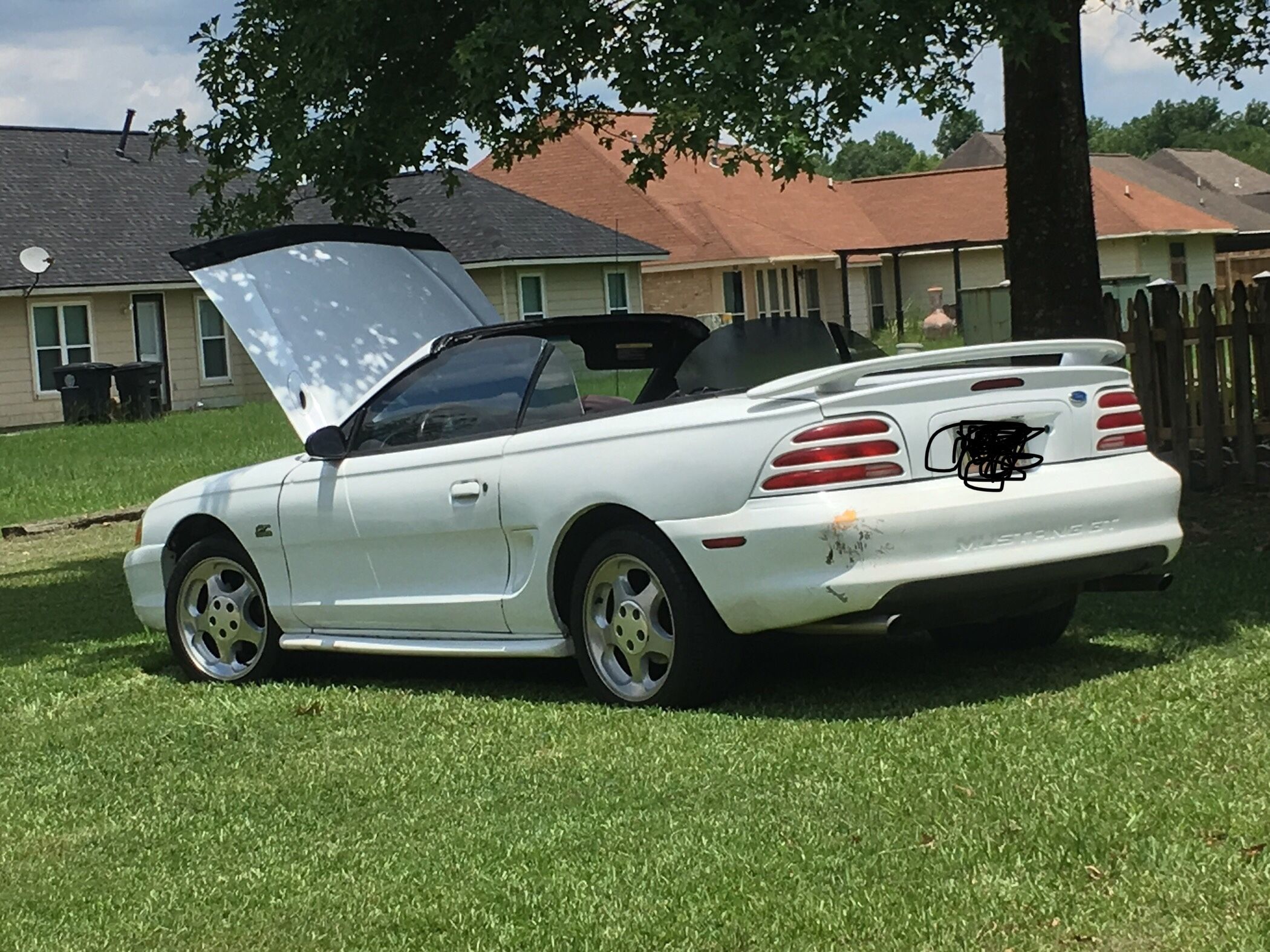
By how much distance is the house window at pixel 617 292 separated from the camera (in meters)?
46.3

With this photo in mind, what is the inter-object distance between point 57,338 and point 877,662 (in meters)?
32.1

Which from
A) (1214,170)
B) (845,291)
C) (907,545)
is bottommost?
(907,545)

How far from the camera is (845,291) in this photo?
169 ft

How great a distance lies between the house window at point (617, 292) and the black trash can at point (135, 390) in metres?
14.0

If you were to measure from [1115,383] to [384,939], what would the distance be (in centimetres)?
381

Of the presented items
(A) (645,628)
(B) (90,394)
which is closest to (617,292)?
(B) (90,394)

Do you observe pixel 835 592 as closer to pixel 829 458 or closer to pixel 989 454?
pixel 829 458

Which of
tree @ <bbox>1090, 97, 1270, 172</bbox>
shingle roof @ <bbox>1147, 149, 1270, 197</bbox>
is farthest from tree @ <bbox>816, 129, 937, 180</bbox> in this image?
shingle roof @ <bbox>1147, 149, 1270, 197</bbox>

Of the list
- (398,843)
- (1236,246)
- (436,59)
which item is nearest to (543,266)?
(1236,246)

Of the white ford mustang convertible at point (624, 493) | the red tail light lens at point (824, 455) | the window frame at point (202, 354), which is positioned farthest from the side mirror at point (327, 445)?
the window frame at point (202, 354)

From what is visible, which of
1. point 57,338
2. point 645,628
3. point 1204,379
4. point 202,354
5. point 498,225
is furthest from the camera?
point 498,225

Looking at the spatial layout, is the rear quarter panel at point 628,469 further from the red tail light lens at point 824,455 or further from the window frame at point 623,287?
the window frame at point 623,287

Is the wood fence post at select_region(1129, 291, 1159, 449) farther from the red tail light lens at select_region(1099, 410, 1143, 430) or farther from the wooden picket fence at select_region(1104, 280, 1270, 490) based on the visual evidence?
the red tail light lens at select_region(1099, 410, 1143, 430)

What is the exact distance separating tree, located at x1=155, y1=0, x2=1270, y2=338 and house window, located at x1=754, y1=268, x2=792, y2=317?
3905cm
